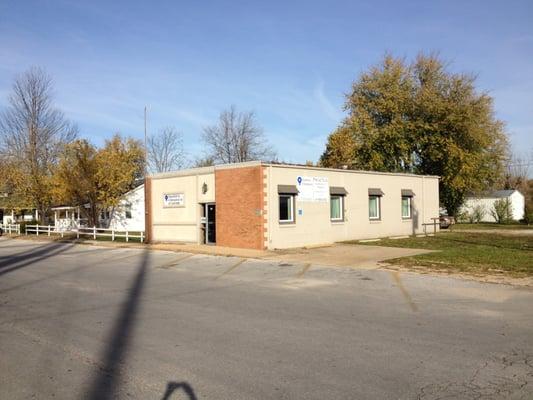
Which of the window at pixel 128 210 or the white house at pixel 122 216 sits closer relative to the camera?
the white house at pixel 122 216

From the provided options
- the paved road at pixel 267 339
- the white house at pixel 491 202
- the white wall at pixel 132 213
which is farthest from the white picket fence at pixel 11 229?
the white house at pixel 491 202

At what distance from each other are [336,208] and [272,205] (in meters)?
4.97

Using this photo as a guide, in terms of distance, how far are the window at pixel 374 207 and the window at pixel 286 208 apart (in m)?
6.56

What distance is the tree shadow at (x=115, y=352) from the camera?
529 cm

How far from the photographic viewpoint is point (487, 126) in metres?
43.9

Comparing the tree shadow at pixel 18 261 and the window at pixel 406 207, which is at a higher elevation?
the window at pixel 406 207

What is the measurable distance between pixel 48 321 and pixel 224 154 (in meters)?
54.4

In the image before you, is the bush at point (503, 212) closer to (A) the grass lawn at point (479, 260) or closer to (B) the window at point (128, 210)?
(A) the grass lawn at point (479, 260)

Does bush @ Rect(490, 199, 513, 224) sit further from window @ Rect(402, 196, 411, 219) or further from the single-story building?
the single-story building

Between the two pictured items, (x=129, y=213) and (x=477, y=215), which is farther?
(x=477, y=215)

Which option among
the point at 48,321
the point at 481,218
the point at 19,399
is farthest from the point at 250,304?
the point at 481,218

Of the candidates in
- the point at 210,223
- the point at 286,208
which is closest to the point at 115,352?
the point at 286,208

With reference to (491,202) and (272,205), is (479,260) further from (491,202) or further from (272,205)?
(491,202)

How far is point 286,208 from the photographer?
23094 mm
